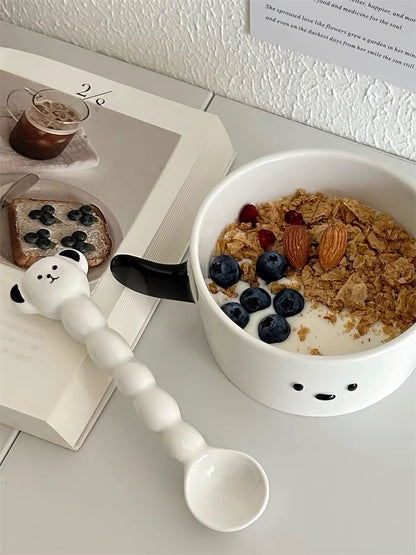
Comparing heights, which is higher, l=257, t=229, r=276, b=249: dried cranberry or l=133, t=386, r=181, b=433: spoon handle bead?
l=257, t=229, r=276, b=249: dried cranberry

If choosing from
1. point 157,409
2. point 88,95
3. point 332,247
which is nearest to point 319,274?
point 332,247

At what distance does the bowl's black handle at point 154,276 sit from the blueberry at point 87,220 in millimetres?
55

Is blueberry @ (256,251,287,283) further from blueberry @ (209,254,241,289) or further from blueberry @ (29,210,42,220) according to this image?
blueberry @ (29,210,42,220)

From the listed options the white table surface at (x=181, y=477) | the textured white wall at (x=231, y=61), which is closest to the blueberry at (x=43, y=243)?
the white table surface at (x=181, y=477)

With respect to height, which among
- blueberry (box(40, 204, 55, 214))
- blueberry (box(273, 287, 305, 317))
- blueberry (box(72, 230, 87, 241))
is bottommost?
blueberry (box(40, 204, 55, 214))

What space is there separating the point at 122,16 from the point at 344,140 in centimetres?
21

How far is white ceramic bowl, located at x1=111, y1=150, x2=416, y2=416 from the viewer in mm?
518

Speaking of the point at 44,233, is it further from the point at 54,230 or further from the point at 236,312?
the point at 236,312

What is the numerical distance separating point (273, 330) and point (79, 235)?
6.5 inches

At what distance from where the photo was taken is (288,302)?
566 mm

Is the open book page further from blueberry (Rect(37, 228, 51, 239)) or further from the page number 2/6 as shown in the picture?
the page number 2/6

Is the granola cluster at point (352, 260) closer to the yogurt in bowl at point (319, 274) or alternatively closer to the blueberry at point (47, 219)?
the yogurt in bowl at point (319, 274)

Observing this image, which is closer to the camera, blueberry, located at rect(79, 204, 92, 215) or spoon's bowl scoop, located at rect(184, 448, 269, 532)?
spoon's bowl scoop, located at rect(184, 448, 269, 532)

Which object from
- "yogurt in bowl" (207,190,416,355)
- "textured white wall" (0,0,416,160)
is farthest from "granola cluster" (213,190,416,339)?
"textured white wall" (0,0,416,160)
